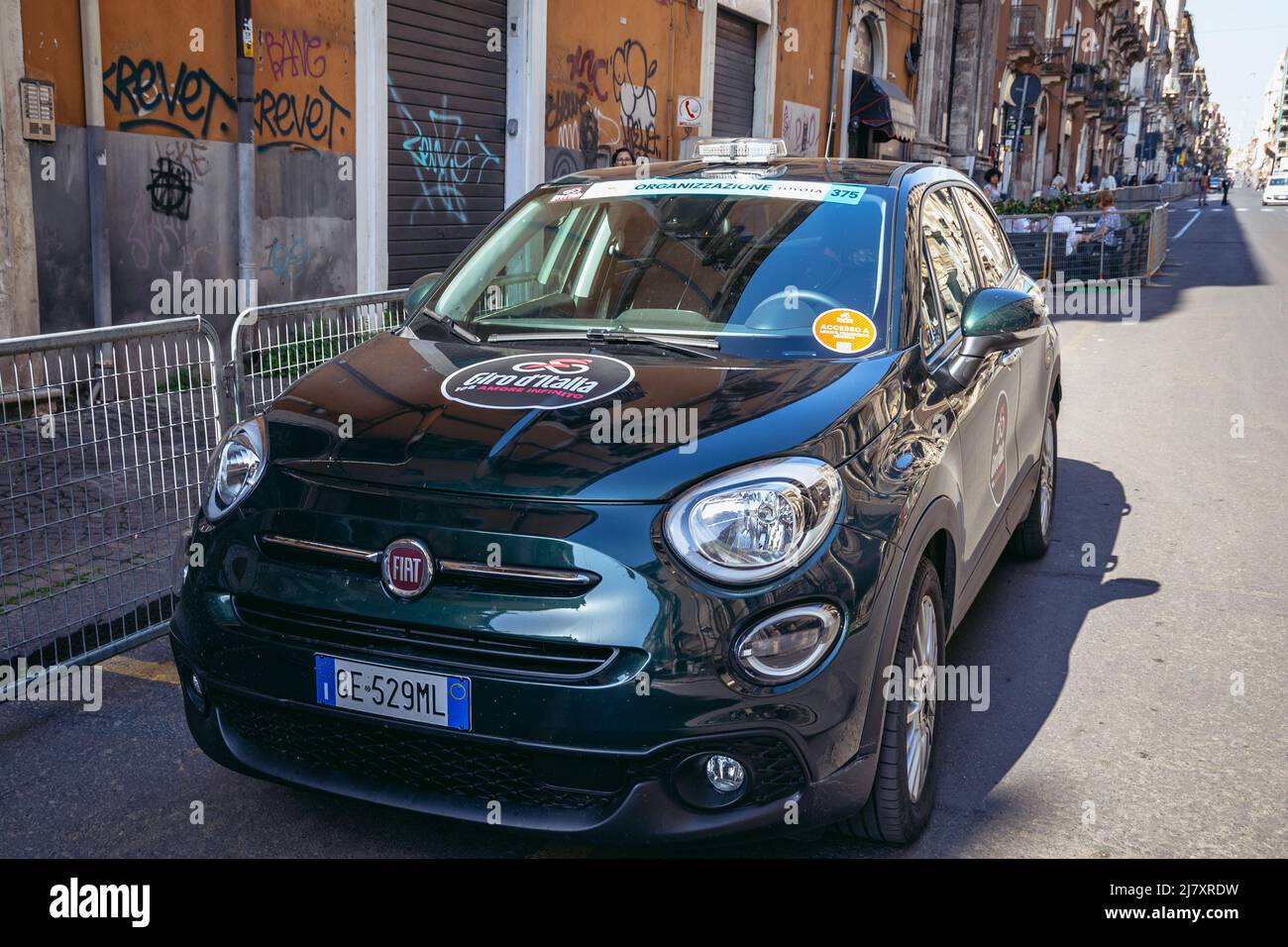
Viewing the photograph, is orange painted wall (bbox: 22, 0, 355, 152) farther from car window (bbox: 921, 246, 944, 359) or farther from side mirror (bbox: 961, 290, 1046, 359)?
side mirror (bbox: 961, 290, 1046, 359)

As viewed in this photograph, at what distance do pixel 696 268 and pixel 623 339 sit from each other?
401mm

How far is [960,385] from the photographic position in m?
3.63

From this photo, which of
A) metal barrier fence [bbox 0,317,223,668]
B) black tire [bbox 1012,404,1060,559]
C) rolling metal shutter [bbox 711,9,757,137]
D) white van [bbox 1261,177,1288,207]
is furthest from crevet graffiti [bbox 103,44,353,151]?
white van [bbox 1261,177,1288,207]

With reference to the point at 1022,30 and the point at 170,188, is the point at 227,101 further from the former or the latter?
the point at 1022,30

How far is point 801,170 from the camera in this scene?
416cm

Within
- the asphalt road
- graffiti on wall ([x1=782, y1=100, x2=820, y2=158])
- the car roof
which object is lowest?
the asphalt road

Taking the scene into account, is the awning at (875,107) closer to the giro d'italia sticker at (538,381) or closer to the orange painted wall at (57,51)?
the orange painted wall at (57,51)

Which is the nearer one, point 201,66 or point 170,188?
point 170,188

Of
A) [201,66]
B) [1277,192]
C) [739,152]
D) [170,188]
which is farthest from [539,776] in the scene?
[1277,192]

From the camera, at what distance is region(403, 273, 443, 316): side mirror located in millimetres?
4109

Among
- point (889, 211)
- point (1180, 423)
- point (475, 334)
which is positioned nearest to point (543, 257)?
point (475, 334)

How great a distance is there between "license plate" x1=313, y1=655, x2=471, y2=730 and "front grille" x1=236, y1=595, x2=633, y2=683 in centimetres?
3
